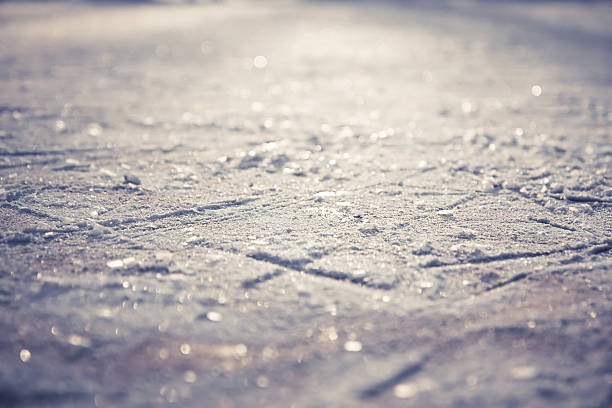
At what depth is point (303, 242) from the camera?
1585 mm

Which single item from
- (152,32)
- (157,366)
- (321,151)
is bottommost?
(157,366)

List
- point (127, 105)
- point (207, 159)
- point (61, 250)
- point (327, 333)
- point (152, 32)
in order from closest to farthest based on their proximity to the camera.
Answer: point (327, 333), point (61, 250), point (207, 159), point (127, 105), point (152, 32)

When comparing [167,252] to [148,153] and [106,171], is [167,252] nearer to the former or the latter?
[106,171]

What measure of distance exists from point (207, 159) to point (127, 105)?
42.1 inches

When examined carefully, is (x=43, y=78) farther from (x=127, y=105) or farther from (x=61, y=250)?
(x=61, y=250)

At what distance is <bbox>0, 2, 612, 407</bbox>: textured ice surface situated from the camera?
42.9 inches

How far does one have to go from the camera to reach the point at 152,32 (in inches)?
230

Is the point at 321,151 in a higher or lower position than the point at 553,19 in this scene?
lower

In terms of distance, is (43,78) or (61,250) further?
(43,78)

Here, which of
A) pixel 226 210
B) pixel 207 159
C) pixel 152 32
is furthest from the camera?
pixel 152 32

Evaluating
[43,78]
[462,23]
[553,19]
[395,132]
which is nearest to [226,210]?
[395,132]

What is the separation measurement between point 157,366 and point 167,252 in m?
0.48

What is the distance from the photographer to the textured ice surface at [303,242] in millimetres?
1090

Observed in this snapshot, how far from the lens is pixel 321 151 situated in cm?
242
